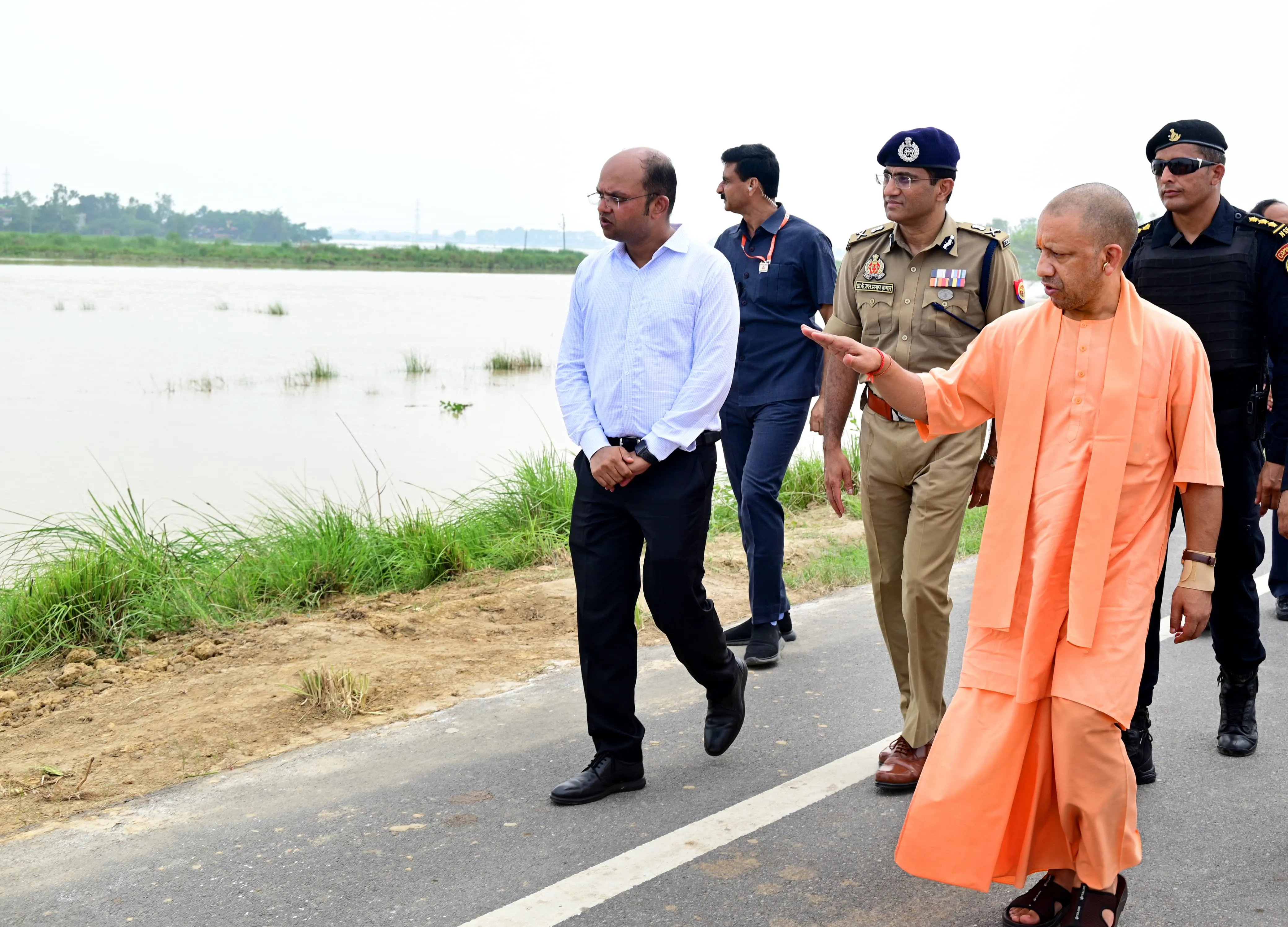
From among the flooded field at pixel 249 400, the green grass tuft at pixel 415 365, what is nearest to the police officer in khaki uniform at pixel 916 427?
the flooded field at pixel 249 400

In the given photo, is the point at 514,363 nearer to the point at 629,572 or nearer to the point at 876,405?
the point at 629,572

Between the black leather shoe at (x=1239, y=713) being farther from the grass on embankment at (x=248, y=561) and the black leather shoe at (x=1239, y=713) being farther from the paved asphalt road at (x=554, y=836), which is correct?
the grass on embankment at (x=248, y=561)

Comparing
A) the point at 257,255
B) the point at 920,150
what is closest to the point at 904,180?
the point at 920,150

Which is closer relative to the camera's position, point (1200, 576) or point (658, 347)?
point (1200, 576)

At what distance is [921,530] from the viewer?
4348mm

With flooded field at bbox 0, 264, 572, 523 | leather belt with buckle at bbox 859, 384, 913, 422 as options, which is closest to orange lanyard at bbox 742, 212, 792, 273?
leather belt with buckle at bbox 859, 384, 913, 422

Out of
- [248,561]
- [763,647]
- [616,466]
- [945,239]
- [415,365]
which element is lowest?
[415,365]

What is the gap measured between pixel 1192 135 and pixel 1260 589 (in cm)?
355

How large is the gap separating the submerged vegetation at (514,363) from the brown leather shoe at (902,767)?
21.9 meters

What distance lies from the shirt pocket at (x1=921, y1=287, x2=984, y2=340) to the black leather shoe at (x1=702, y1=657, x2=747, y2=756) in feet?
4.55

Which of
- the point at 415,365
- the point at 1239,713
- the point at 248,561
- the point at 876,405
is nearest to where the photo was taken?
the point at 876,405

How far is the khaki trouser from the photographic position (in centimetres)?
432

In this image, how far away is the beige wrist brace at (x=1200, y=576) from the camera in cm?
337

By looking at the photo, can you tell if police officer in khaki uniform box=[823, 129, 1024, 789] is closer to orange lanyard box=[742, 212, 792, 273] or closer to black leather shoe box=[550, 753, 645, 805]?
black leather shoe box=[550, 753, 645, 805]
